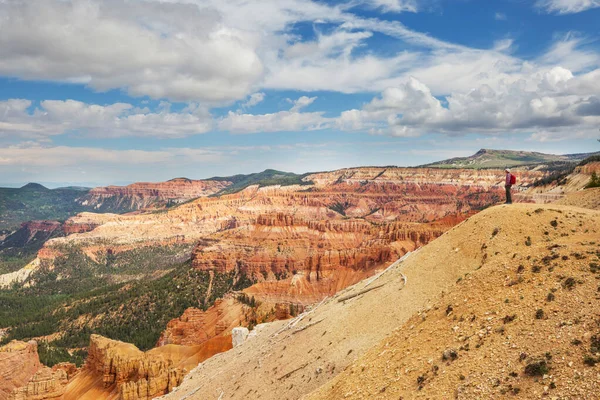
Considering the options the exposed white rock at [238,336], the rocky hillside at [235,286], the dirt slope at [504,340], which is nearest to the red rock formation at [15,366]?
the rocky hillside at [235,286]

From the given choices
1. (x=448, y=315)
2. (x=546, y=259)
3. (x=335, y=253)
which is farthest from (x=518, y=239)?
(x=335, y=253)

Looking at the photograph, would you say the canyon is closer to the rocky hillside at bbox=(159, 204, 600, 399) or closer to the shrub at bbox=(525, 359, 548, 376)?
the rocky hillside at bbox=(159, 204, 600, 399)

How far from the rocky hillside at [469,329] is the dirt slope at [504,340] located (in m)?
0.04

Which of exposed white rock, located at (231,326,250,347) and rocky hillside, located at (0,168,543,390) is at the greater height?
exposed white rock, located at (231,326,250,347)

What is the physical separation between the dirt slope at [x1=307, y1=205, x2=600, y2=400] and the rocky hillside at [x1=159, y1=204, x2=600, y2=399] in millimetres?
41

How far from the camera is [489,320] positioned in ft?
52.0

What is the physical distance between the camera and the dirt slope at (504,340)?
40.6ft

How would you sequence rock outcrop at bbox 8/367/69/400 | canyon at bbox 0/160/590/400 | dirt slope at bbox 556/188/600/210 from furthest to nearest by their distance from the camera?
canyon at bbox 0/160/590/400 → rock outcrop at bbox 8/367/69/400 → dirt slope at bbox 556/188/600/210

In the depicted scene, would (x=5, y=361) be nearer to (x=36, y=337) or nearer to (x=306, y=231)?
(x=36, y=337)

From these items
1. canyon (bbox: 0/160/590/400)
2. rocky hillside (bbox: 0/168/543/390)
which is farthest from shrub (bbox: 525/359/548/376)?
rocky hillside (bbox: 0/168/543/390)

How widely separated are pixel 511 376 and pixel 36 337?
127205 mm

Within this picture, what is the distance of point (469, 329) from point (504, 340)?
168 centimetres

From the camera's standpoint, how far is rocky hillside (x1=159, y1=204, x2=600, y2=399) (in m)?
13.0

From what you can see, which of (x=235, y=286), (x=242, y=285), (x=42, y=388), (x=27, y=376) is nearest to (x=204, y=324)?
(x=27, y=376)
